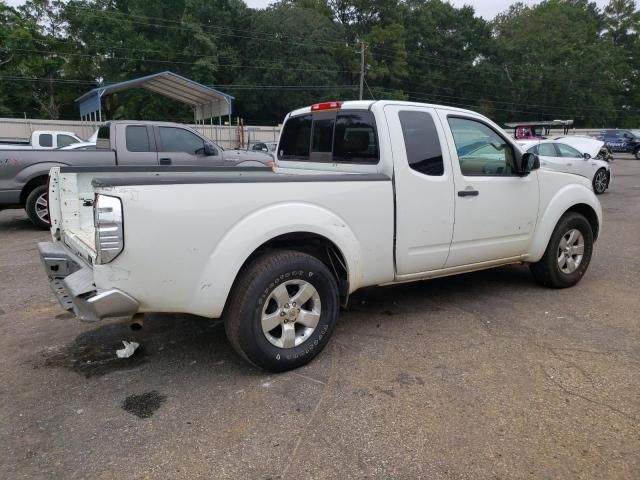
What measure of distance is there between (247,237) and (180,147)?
719 cm

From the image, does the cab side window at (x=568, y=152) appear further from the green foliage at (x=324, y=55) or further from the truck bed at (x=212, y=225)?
the green foliage at (x=324, y=55)

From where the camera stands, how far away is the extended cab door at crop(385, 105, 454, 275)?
3928 millimetres

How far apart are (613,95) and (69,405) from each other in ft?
290

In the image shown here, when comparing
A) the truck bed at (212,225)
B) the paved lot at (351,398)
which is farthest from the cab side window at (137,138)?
the truck bed at (212,225)

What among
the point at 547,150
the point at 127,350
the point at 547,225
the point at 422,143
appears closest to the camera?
the point at 127,350

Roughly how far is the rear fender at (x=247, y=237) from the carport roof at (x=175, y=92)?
19.3 meters

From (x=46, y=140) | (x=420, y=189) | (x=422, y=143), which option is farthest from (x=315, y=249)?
(x=46, y=140)

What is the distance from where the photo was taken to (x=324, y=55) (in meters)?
53.7

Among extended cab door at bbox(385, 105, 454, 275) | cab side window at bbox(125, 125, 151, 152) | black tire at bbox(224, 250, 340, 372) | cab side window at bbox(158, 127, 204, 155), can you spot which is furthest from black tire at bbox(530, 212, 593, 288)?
cab side window at bbox(125, 125, 151, 152)

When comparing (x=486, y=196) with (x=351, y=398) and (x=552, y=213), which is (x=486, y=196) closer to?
(x=552, y=213)

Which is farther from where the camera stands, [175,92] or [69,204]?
[175,92]

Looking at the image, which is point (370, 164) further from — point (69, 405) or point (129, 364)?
point (69, 405)

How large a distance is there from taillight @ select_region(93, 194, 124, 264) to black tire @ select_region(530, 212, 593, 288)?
→ 4117 mm

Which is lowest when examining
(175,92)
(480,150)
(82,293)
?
(82,293)
